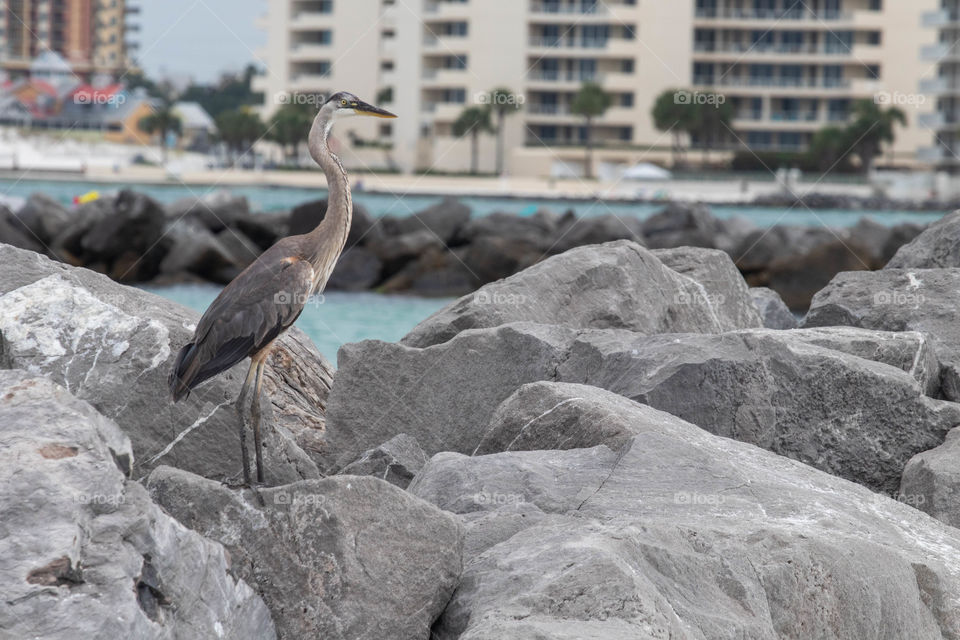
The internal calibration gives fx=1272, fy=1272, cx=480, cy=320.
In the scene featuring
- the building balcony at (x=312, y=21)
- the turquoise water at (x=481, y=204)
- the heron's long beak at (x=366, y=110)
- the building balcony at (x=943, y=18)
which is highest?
the building balcony at (x=312, y=21)

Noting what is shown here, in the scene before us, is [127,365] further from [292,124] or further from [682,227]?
[292,124]

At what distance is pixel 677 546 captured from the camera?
5.05m

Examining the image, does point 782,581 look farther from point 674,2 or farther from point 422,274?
point 674,2

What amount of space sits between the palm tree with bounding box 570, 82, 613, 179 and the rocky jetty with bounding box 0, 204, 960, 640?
66969 mm

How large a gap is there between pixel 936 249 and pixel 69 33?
436 feet

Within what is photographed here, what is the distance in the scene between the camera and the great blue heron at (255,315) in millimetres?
5984

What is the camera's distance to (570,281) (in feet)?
31.5

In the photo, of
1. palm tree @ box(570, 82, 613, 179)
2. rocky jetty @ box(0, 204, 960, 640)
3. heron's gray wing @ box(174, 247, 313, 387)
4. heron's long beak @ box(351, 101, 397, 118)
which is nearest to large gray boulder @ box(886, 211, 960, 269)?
rocky jetty @ box(0, 204, 960, 640)

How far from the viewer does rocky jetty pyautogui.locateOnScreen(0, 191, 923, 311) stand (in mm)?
28562

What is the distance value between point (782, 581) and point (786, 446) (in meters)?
2.51

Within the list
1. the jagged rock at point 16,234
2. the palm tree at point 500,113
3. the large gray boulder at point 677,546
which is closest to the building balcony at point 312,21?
the palm tree at point 500,113

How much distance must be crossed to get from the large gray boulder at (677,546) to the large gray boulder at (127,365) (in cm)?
116

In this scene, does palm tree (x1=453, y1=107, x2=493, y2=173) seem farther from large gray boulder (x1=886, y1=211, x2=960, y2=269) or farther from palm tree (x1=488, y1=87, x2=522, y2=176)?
large gray boulder (x1=886, y1=211, x2=960, y2=269)

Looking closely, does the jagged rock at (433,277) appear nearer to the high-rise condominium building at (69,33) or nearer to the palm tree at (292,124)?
the palm tree at (292,124)
